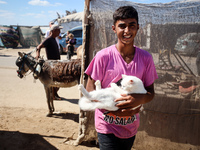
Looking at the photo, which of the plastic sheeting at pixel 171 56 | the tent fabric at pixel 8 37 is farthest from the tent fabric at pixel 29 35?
the plastic sheeting at pixel 171 56

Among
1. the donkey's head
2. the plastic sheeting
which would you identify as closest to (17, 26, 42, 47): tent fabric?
the donkey's head

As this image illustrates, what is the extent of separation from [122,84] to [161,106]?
1826 mm

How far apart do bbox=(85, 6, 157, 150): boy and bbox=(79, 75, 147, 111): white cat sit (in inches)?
2.2

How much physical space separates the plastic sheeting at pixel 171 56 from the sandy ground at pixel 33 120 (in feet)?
5.07

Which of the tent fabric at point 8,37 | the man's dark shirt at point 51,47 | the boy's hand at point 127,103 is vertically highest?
the tent fabric at point 8,37

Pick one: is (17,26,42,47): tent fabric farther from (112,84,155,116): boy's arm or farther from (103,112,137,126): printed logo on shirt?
(112,84,155,116): boy's arm

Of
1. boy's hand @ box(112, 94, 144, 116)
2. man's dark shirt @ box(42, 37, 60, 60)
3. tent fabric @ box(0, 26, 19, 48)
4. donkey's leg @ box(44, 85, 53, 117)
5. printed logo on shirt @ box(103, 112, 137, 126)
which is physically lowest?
donkey's leg @ box(44, 85, 53, 117)

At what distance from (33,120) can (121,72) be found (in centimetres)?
370

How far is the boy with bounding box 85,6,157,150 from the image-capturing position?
165 centimetres

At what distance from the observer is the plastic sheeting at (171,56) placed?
2.87 metres

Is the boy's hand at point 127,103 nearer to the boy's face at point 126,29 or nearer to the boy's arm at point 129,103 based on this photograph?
the boy's arm at point 129,103

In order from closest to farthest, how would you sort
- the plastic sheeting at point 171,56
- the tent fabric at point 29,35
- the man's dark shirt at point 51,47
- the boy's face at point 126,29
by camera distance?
the boy's face at point 126,29 < the plastic sheeting at point 171,56 < the man's dark shirt at point 51,47 < the tent fabric at point 29,35

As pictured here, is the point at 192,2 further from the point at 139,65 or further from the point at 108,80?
the point at 108,80

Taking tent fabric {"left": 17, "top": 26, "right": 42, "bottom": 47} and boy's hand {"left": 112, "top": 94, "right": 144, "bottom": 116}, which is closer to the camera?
boy's hand {"left": 112, "top": 94, "right": 144, "bottom": 116}
